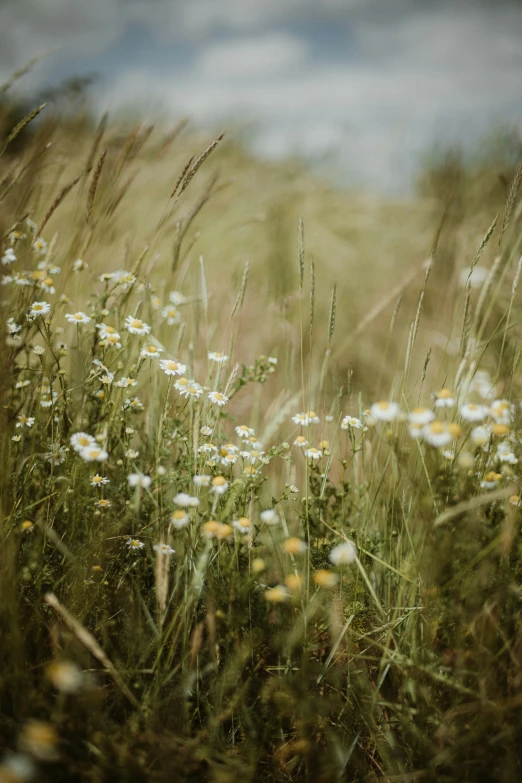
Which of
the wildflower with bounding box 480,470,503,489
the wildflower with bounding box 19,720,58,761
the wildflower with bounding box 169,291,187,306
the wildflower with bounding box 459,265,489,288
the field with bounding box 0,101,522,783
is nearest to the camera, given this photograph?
the wildflower with bounding box 19,720,58,761

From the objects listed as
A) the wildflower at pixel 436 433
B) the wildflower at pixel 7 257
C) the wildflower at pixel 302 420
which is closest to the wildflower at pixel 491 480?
the wildflower at pixel 436 433

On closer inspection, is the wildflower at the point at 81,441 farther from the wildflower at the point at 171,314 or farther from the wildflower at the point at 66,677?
the wildflower at the point at 171,314

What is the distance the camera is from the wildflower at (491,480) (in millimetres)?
1043

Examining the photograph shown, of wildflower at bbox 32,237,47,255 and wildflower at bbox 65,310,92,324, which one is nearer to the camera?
wildflower at bbox 65,310,92,324

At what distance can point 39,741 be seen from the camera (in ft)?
2.04

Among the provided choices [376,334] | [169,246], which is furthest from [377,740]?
[169,246]

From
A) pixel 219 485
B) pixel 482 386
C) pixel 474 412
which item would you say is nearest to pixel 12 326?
pixel 219 485

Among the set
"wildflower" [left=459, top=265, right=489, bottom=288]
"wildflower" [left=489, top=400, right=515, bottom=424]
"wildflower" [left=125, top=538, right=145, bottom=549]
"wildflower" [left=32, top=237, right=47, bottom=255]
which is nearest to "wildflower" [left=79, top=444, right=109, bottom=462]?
"wildflower" [left=125, top=538, right=145, bottom=549]

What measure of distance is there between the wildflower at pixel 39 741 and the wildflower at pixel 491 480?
95cm

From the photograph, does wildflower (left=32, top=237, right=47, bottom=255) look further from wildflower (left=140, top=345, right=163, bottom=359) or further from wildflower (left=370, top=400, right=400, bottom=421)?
wildflower (left=370, top=400, right=400, bottom=421)

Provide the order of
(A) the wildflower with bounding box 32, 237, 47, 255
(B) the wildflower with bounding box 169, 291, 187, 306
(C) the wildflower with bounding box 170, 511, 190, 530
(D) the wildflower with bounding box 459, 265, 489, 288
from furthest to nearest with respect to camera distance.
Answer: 1. (D) the wildflower with bounding box 459, 265, 489, 288
2. (B) the wildflower with bounding box 169, 291, 187, 306
3. (A) the wildflower with bounding box 32, 237, 47, 255
4. (C) the wildflower with bounding box 170, 511, 190, 530

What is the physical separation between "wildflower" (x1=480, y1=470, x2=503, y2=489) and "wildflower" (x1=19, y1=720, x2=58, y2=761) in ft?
3.10

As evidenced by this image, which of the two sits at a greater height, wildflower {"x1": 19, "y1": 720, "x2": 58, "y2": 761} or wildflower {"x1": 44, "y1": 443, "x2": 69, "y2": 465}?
wildflower {"x1": 44, "y1": 443, "x2": 69, "y2": 465}

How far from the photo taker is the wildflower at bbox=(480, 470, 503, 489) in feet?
3.42
